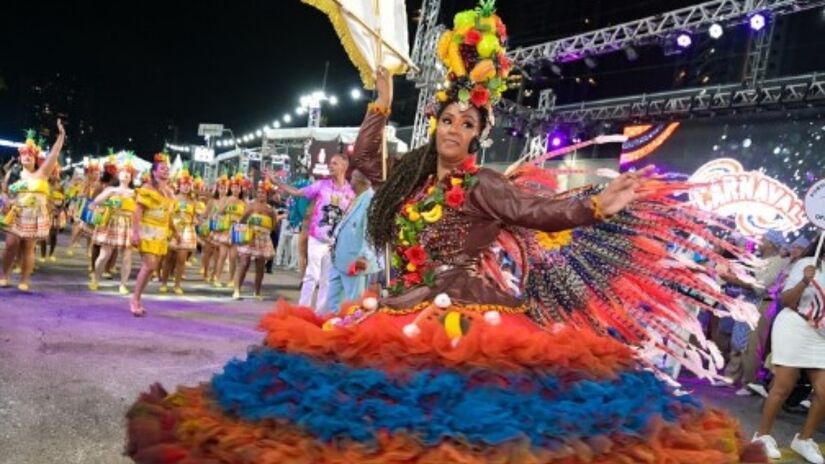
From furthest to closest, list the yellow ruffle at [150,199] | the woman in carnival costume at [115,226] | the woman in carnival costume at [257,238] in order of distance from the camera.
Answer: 1. the woman in carnival costume at [257,238]
2. the woman in carnival costume at [115,226]
3. the yellow ruffle at [150,199]

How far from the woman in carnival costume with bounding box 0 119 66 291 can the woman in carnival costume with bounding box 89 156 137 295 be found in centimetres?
89

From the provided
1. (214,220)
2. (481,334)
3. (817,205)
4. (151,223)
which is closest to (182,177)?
(214,220)

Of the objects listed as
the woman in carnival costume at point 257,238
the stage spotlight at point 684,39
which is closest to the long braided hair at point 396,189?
the woman in carnival costume at point 257,238

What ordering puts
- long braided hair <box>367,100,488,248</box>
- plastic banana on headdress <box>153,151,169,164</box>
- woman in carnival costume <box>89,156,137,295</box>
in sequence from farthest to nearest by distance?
woman in carnival costume <box>89,156,137,295</box>
plastic banana on headdress <box>153,151,169,164</box>
long braided hair <box>367,100,488,248</box>

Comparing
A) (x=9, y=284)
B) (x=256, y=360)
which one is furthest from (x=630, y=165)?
(x=256, y=360)

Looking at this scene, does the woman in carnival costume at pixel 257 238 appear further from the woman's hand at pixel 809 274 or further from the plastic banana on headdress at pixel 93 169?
the woman's hand at pixel 809 274

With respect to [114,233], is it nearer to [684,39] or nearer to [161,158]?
[161,158]

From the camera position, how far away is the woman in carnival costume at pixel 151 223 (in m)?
8.81

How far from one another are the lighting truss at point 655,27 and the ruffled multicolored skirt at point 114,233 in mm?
6795

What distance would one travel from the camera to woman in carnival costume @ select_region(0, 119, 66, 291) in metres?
Result: 9.49

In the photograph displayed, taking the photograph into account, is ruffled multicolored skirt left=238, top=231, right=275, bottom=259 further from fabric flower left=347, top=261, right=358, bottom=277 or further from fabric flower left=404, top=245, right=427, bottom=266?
fabric flower left=404, top=245, right=427, bottom=266

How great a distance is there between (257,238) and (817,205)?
849cm

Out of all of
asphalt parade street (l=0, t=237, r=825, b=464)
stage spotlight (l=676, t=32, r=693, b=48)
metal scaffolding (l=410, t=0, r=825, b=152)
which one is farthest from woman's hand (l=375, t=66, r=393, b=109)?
stage spotlight (l=676, t=32, r=693, b=48)

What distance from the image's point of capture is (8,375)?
5348 mm
